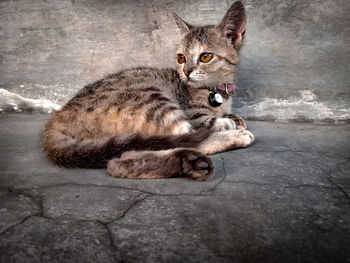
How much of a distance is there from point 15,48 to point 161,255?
3568mm

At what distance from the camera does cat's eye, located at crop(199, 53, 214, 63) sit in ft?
9.48

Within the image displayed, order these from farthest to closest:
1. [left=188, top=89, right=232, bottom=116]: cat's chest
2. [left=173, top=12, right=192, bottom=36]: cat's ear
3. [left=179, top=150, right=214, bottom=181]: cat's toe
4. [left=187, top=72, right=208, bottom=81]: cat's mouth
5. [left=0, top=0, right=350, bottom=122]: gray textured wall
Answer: [left=0, top=0, right=350, bottom=122]: gray textured wall < [left=173, top=12, right=192, bottom=36]: cat's ear < [left=188, top=89, right=232, bottom=116]: cat's chest < [left=187, top=72, right=208, bottom=81]: cat's mouth < [left=179, top=150, right=214, bottom=181]: cat's toe

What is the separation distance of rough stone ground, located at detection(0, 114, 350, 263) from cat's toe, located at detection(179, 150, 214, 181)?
5cm

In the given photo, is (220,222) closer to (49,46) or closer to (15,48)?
(49,46)

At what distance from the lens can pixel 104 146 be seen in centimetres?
208

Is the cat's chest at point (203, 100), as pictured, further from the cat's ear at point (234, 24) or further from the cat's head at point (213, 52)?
the cat's ear at point (234, 24)

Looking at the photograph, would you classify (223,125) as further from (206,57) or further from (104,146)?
(104,146)

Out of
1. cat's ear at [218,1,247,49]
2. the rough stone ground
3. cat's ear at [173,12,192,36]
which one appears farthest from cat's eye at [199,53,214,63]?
the rough stone ground

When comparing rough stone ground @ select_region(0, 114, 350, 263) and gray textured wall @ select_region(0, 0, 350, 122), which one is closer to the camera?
rough stone ground @ select_region(0, 114, 350, 263)

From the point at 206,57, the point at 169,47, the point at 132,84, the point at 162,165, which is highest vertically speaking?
the point at 169,47

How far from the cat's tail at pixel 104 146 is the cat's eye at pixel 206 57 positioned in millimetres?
932

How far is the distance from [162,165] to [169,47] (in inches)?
83.7

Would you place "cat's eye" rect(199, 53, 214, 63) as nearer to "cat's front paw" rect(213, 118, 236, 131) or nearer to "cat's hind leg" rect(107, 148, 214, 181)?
"cat's front paw" rect(213, 118, 236, 131)

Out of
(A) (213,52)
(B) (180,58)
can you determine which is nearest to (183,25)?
(B) (180,58)
